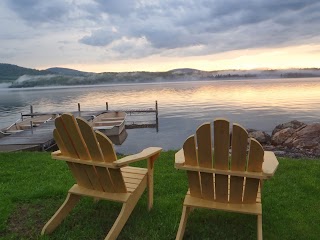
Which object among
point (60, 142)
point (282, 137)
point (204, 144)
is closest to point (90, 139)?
point (60, 142)

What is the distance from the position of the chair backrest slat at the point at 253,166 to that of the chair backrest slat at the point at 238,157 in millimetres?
59

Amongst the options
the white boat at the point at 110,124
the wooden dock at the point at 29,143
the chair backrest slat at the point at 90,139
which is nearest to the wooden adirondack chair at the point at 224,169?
the chair backrest slat at the point at 90,139

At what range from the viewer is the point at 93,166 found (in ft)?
12.3

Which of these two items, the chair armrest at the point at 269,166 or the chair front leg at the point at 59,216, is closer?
the chair armrest at the point at 269,166

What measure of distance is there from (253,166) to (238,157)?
19cm

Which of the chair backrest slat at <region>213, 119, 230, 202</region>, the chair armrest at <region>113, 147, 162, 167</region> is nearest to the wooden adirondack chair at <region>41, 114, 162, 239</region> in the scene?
the chair armrest at <region>113, 147, 162, 167</region>

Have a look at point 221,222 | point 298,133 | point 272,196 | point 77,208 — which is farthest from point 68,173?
point 298,133

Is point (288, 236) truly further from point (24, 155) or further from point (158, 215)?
point (24, 155)

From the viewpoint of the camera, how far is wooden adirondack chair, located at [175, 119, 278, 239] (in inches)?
127

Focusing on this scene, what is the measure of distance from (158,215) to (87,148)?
155 centimetres

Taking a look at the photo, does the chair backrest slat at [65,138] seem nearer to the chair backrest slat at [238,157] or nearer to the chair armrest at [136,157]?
the chair armrest at [136,157]

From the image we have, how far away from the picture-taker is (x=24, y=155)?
28.1 feet

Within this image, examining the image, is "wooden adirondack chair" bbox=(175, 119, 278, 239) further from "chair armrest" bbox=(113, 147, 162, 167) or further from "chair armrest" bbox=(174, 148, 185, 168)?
"chair armrest" bbox=(113, 147, 162, 167)

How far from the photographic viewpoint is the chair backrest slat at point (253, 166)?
3.19 meters
